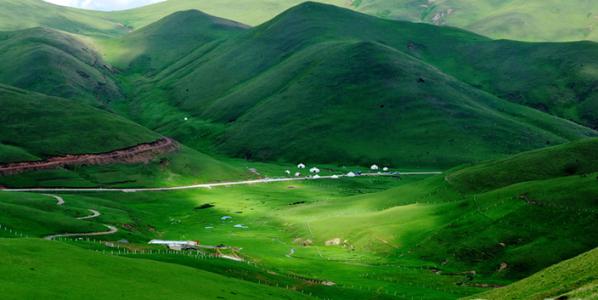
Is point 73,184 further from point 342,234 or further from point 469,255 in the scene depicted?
point 469,255

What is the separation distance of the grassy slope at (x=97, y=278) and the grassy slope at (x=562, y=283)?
2286cm

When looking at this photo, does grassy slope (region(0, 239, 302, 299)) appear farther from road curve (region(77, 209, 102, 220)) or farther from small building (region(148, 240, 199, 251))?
road curve (region(77, 209, 102, 220))

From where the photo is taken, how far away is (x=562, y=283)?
51.4 m

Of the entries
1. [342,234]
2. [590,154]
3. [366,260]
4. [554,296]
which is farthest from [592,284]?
[590,154]

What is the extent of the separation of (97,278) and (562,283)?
37.8m

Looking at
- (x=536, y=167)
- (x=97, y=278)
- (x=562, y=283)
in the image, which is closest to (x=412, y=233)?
(x=536, y=167)

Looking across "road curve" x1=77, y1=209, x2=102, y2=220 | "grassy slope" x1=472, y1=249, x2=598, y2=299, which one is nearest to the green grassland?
"grassy slope" x1=472, y1=249, x2=598, y2=299

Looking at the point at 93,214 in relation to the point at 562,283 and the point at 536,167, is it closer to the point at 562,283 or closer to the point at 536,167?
the point at 536,167

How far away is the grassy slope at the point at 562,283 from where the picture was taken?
4659 centimetres

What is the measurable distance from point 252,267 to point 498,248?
1428 inches

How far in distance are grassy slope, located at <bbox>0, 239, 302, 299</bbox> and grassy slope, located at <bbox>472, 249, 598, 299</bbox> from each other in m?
22.9

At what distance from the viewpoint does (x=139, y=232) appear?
121375 millimetres

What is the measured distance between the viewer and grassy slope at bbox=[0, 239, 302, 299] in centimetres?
4527

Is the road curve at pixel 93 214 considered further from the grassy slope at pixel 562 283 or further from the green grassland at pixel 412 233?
the grassy slope at pixel 562 283
